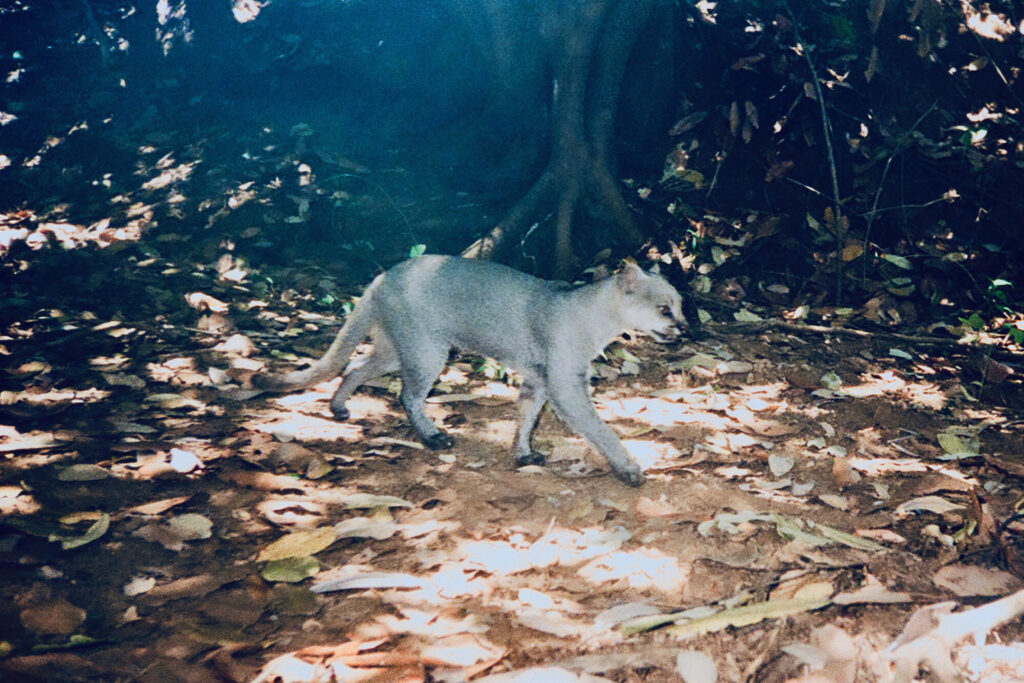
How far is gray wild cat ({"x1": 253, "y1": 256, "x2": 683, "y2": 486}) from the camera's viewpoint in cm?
429

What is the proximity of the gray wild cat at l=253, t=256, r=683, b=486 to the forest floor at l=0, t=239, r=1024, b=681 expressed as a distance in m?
0.24

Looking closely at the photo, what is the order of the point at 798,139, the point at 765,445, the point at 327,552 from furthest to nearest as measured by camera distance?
the point at 798,139 < the point at 765,445 < the point at 327,552

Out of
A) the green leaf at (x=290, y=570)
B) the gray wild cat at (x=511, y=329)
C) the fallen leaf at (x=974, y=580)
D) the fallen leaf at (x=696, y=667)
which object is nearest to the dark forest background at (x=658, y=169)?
the gray wild cat at (x=511, y=329)

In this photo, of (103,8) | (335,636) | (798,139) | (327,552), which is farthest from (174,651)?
(103,8)

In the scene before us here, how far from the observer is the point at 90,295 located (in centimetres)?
647

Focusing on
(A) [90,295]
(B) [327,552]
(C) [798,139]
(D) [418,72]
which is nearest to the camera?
(B) [327,552]

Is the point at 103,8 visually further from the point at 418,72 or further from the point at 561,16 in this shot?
the point at 561,16

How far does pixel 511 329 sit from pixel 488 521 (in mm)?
1313

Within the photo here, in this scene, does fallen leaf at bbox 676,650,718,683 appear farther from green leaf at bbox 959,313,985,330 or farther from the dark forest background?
the dark forest background

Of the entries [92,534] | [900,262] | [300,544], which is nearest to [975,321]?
[900,262]

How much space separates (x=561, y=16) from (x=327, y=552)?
5324 mm

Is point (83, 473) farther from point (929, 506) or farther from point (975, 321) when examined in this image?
point (975, 321)

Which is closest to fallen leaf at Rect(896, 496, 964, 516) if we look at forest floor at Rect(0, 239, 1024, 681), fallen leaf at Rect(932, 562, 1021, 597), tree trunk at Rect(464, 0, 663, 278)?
forest floor at Rect(0, 239, 1024, 681)

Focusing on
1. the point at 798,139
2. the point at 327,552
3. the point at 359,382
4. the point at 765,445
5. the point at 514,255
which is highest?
the point at 798,139
